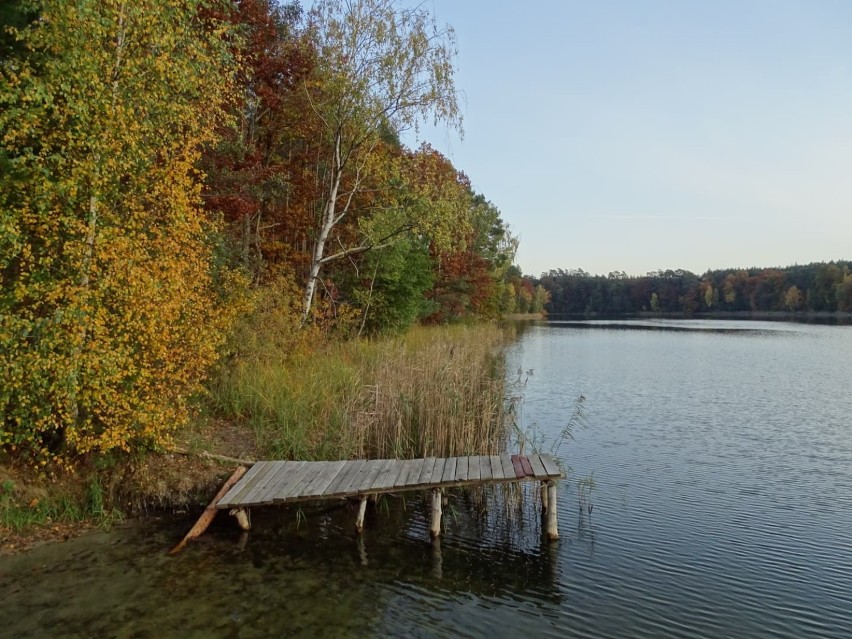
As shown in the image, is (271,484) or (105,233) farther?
(271,484)

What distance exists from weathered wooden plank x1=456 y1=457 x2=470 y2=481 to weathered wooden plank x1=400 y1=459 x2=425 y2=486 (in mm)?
478

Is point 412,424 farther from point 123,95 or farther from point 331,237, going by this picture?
point 331,237

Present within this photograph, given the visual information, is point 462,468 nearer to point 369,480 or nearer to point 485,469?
point 485,469

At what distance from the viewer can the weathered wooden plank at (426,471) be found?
7.04 m

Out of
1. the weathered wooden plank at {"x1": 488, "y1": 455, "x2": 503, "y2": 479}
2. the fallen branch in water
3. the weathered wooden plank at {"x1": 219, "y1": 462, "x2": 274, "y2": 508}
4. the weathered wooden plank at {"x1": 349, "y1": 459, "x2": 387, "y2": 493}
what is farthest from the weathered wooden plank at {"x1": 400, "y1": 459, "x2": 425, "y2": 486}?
the fallen branch in water

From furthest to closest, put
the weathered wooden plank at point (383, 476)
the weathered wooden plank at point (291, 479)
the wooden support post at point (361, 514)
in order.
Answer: the wooden support post at point (361, 514) → the weathered wooden plank at point (383, 476) → the weathered wooden plank at point (291, 479)

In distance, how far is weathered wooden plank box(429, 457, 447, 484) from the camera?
704cm

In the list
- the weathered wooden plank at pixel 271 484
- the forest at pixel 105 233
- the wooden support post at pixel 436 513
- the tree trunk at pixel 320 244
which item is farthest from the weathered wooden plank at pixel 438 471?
the tree trunk at pixel 320 244

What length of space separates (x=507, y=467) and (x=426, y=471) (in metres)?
1.03

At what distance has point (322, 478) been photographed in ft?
24.2

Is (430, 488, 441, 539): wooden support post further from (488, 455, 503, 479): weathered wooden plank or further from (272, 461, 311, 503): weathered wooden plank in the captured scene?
(272, 461, 311, 503): weathered wooden plank

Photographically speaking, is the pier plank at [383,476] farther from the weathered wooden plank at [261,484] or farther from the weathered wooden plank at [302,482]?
the weathered wooden plank at [261,484]

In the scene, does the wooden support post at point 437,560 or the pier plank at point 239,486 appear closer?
the wooden support post at point 437,560

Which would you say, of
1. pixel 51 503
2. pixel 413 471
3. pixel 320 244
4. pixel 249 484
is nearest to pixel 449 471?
pixel 413 471
